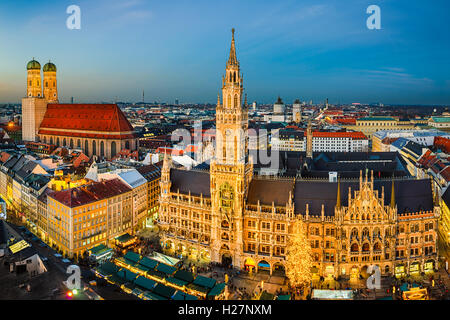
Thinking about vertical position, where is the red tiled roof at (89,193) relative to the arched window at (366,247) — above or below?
above

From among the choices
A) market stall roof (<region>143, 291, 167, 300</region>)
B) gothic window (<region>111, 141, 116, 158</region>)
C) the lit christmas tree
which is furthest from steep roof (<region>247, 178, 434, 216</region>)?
gothic window (<region>111, 141, 116, 158</region>)

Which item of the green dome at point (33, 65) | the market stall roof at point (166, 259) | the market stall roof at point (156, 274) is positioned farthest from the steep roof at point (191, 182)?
the green dome at point (33, 65)

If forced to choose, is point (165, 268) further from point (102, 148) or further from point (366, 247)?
point (102, 148)

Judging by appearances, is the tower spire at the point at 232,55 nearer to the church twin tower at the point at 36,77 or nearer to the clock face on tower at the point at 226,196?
the clock face on tower at the point at 226,196

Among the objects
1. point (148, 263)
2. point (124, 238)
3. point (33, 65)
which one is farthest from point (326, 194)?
point (33, 65)

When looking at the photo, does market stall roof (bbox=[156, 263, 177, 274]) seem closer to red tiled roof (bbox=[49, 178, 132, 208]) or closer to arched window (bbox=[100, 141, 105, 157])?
red tiled roof (bbox=[49, 178, 132, 208])

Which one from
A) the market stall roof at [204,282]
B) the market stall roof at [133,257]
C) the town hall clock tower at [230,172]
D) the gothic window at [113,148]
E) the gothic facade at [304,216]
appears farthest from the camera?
the gothic window at [113,148]
